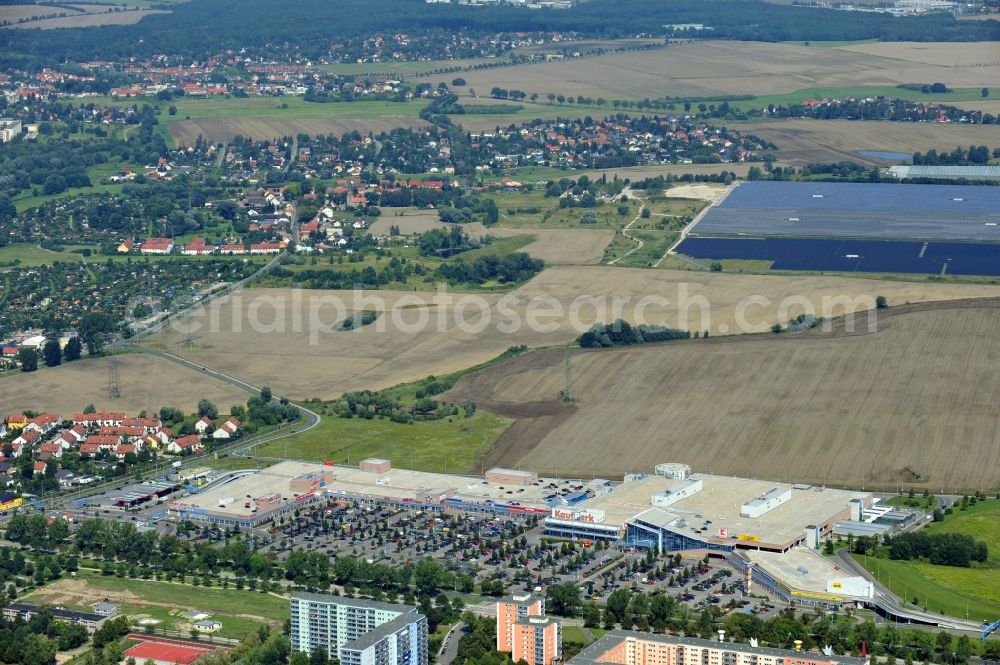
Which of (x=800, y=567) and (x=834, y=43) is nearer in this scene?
(x=800, y=567)

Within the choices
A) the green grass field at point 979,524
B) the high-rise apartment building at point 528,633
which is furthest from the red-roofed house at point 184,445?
the green grass field at point 979,524

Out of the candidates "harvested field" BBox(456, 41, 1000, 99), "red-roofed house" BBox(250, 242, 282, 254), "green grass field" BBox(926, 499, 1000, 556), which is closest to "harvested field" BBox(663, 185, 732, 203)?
"red-roofed house" BBox(250, 242, 282, 254)

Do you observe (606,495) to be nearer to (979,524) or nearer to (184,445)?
(979,524)

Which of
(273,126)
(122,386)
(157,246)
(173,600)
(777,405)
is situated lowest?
(157,246)

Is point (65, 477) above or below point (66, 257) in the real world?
above

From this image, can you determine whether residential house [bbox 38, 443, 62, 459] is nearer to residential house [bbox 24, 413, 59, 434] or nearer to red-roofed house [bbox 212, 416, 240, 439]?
residential house [bbox 24, 413, 59, 434]

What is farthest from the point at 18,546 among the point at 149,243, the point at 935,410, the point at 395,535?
the point at 149,243

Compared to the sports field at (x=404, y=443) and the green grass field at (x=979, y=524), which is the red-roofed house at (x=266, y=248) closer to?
the sports field at (x=404, y=443)

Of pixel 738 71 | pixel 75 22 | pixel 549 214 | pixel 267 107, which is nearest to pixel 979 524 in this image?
pixel 549 214
